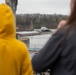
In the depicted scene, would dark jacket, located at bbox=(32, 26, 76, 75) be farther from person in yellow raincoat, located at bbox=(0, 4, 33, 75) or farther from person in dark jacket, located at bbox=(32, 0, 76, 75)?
person in yellow raincoat, located at bbox=(0, 4, 33, 75)

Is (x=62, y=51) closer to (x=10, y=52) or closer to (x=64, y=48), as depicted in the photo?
(x=64, y=48)

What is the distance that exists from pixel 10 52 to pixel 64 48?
2.67 ft

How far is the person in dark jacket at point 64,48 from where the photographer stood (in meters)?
1.95

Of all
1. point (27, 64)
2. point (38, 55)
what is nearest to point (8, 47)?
point (27, 64)

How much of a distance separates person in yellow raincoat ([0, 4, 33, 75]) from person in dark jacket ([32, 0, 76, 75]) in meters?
0.72

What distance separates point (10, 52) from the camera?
2.68 meters

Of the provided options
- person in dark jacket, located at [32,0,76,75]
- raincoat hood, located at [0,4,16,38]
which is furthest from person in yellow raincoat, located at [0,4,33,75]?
person in dark jacket, located at [32,0,76,75]

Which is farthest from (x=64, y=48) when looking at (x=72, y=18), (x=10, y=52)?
(x=10, y=52)

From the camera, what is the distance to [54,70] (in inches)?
79.0

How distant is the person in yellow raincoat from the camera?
2654mm

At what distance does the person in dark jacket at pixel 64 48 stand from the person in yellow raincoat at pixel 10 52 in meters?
0.72

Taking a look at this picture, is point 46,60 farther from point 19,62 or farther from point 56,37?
point 19,62

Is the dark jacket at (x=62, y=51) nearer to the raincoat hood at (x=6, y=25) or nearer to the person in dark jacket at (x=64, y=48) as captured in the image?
the person in dark jacket at (x=64, y=48)

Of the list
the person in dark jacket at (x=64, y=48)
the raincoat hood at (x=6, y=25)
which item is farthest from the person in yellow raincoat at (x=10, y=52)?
the person in dark jacket at (x=64, y=48)
